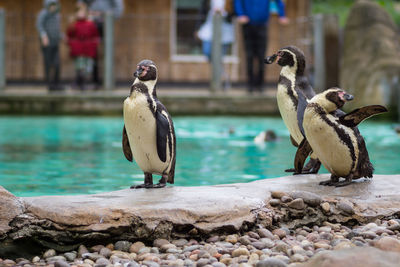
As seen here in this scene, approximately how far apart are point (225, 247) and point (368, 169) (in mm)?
1512

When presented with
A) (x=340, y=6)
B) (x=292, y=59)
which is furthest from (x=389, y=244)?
(x=340, y=6)

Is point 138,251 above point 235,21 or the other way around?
the other way around

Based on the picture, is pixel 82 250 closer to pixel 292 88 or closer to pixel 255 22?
pixel 292 88

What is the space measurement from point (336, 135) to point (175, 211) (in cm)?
134

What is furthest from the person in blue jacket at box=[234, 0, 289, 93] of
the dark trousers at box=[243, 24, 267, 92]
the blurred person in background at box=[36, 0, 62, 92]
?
the blurred person in background at box=[36, 0, 62, 92]

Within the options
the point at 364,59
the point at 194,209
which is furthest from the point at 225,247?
the point at 364,59

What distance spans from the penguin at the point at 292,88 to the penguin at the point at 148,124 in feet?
4.15

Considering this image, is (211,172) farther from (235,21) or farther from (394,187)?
(235,21)

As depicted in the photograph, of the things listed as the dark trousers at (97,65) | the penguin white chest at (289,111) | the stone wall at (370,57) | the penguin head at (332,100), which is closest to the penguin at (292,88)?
the penguin white chest at (289,111)

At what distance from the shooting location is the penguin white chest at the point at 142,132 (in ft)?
15.7

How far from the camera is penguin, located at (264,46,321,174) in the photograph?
579 cm

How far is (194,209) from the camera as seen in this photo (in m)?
4.27

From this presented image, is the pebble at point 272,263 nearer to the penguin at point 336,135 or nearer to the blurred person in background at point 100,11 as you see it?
the penguin at point 336,135

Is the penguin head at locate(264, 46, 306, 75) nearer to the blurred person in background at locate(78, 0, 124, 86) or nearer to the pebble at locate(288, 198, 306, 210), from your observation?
the pebble at locate(288, 198, 306, 210)
